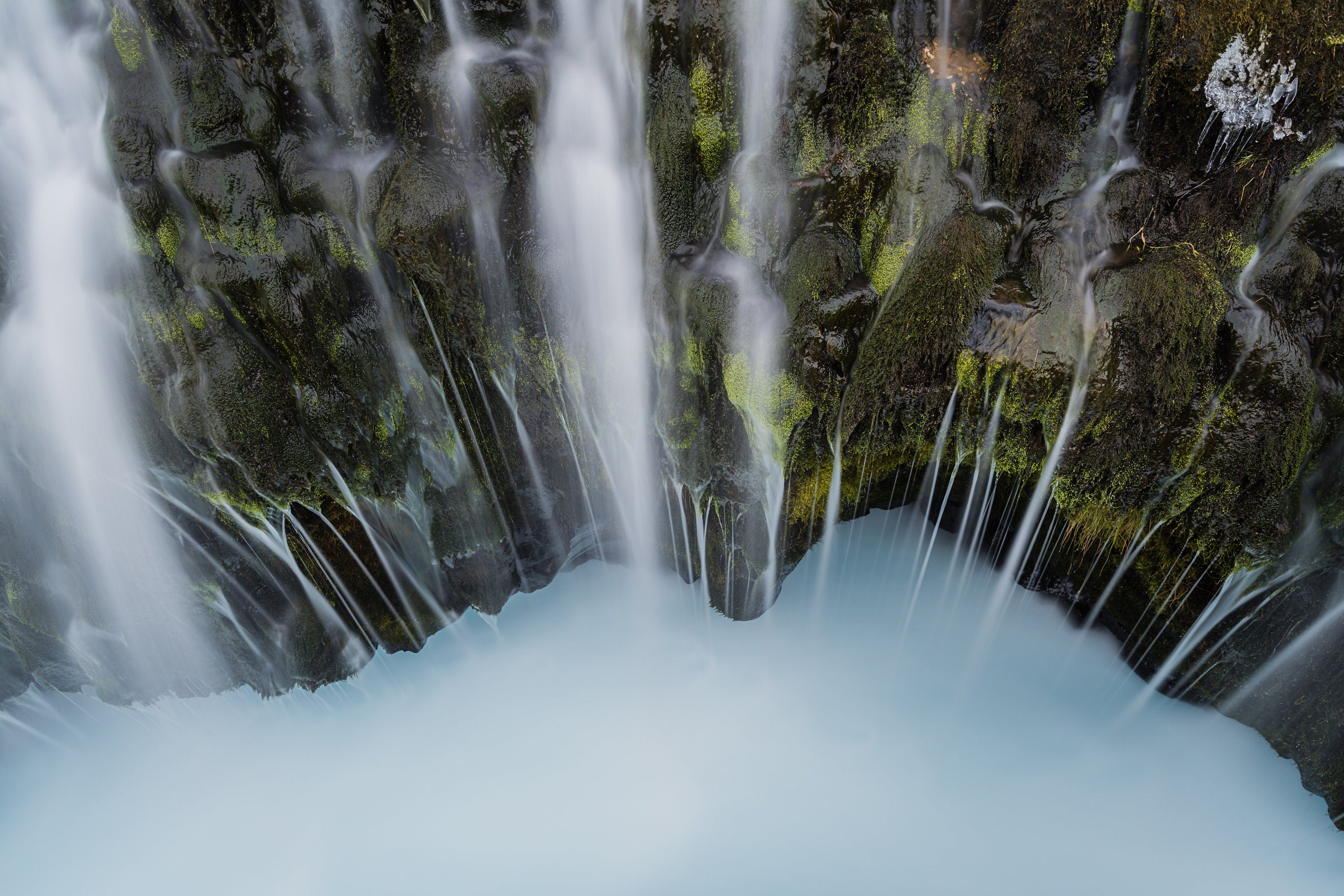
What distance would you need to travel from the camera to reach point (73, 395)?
4.41 meters

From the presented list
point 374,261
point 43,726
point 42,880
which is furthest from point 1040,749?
point 43,726

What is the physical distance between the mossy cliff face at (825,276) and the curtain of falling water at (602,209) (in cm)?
11

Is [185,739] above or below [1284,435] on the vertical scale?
below

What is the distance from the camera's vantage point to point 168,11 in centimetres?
401

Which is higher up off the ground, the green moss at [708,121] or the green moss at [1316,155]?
the green moss at [708,121]

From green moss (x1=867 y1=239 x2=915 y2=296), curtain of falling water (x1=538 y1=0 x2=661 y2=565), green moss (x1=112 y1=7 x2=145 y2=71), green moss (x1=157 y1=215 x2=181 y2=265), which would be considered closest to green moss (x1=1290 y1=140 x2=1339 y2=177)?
green moss (x1=867 y1=239 x2=915 y2=296)

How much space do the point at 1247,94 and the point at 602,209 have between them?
3.33m

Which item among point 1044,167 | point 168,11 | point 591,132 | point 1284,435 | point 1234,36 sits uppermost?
point 168,11

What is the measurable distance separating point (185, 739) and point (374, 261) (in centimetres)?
376

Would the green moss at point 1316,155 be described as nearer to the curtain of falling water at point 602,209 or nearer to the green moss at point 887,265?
the green moss at point 887,265

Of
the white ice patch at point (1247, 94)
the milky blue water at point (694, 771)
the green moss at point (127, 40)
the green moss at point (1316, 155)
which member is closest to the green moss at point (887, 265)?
the white ice patch at point (1247, 94)

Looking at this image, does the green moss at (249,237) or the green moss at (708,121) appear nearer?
the green moss at (708,121)

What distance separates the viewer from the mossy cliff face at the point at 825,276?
3.81m

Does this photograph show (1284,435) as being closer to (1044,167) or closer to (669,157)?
(1044,167)
